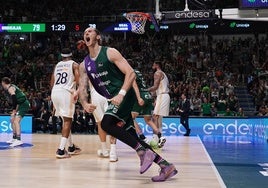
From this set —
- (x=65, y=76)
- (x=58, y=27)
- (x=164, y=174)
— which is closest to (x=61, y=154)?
(x=65, y=76)

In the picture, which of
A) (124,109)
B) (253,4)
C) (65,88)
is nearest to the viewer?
(124,109)

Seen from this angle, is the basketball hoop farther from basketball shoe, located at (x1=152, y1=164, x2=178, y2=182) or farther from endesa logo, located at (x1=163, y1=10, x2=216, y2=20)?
basketball shoe, located at (x1=152, y1=164, x2=178, y2=182)

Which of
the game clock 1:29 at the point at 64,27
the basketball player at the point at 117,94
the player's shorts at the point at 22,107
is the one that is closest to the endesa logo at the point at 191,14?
the player's shorts at the point at 22,107

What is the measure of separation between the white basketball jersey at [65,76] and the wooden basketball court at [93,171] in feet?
4.09

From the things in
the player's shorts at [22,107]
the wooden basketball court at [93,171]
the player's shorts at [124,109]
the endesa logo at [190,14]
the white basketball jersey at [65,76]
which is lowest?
the wooden basketball court at [93,171]

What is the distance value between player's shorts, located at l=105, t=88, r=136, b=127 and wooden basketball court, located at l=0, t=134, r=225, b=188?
2.47 ft

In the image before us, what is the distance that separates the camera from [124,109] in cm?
593

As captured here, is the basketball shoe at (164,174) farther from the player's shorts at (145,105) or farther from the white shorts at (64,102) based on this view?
the player's shorts at (145,105)

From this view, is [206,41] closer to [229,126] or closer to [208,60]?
[208,60]

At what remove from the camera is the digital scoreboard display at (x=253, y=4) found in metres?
13.9

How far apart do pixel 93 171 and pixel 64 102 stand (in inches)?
91.6

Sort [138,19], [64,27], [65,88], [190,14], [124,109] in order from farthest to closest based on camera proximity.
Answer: [64,27]
[190,14]
[138,19]
[65,88]
[124,109]

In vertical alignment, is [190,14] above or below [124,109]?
above

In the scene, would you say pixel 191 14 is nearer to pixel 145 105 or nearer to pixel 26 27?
pixel 145 105
